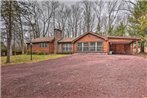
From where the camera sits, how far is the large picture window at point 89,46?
2734 centimetres

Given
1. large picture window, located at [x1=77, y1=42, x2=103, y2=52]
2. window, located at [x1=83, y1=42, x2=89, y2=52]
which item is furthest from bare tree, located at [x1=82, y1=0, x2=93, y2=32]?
window, located at [x1=83, y1=42, x2=89, y2=52]

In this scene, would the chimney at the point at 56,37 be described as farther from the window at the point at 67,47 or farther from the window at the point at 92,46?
the window at the point at 92,46

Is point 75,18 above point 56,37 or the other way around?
above

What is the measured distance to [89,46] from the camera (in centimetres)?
2825

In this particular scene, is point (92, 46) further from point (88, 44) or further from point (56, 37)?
point (56, 37)

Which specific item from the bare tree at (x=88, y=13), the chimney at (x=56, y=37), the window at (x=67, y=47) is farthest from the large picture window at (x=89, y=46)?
the bare tree at (x=88, y=13)

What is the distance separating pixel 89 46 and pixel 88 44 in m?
0.35

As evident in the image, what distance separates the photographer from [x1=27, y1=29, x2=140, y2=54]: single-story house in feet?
89.0

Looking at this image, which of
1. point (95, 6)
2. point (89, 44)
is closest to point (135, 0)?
point (89, 44)

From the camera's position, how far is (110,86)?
6.66 meters

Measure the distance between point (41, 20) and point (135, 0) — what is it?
22.3m

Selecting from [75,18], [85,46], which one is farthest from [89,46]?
[75,18]

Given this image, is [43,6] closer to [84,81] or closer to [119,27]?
[119,27]

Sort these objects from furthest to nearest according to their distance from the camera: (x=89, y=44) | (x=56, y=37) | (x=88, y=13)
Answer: (x=88, y=13)
(x=56, y=37)
(x=89, y=44)
